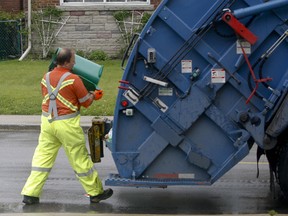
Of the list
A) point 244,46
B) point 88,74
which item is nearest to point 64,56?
point 88,74

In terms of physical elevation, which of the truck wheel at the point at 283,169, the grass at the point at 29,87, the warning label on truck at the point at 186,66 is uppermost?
the warning label on truck at the point at 186,66

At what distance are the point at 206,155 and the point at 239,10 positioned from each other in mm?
1487

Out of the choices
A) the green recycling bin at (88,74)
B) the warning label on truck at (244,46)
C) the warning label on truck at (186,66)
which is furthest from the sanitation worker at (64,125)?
the warning label on truck at (244,46)

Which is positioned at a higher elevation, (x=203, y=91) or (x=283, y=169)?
(x=203, y=91)

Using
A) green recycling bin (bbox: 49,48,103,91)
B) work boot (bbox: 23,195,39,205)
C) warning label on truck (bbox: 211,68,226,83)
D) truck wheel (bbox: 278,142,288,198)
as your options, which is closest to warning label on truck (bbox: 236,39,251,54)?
warning label on truck (bbox: 211,68,226,83)

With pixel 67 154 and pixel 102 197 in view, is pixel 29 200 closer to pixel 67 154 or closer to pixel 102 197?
pixel 67 154

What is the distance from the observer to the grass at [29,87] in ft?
52.2

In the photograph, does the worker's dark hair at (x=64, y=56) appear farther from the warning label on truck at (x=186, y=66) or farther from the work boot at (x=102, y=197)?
the work boot at (x=102, y=197)

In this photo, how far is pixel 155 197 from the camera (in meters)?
8.67

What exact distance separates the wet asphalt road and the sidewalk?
4.08 m

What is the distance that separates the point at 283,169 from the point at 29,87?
37.6ft

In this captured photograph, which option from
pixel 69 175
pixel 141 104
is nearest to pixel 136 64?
pixel 141 104

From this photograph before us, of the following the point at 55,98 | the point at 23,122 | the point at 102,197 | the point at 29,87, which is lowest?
the point at 29,87

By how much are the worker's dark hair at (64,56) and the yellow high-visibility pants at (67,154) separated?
0.60 meters
